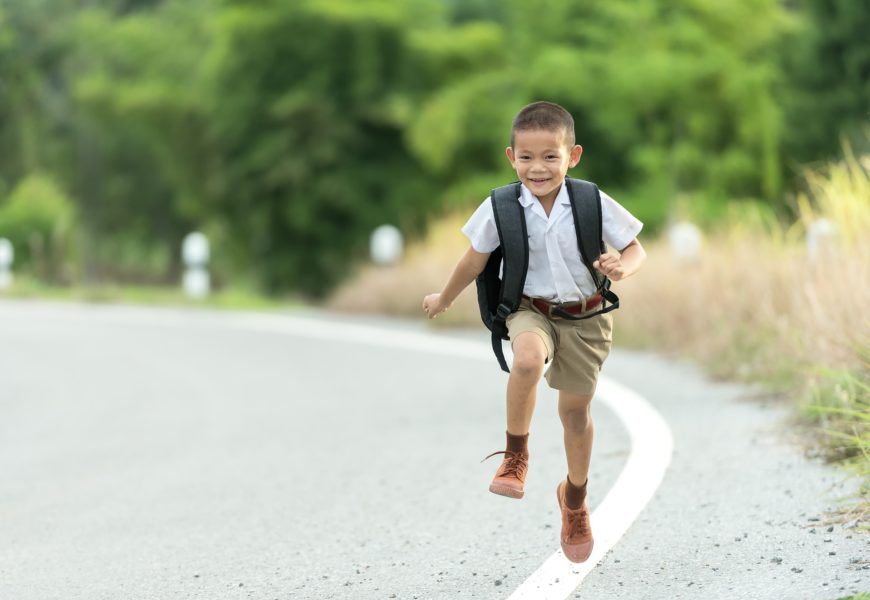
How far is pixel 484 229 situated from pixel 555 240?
238 millimetres

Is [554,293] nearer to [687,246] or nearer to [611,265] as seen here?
[611,265]

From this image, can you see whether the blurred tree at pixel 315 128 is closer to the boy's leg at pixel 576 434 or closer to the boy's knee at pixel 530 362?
the boy's leg at pixel 576 434

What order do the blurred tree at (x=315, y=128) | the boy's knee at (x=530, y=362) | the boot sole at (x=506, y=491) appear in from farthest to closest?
1. the blurred tree at (x=315, y=128)
2. the boot sole at (x=506, y=491)
3. the boy's knee at (x=530, y=362)

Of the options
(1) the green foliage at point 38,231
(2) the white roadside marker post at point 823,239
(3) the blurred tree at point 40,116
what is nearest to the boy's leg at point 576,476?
(2) the white roadside marker post at point 823,239

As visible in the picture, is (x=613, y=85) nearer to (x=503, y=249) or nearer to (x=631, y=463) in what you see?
(x=631, y=463)

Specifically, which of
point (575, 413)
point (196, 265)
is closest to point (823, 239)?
point (575, 413)

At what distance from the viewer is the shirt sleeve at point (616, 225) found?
4730 millimetres

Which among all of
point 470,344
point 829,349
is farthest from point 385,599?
point 470,344

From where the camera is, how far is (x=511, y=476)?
480cm

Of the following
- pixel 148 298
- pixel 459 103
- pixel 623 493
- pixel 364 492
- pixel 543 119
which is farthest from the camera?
pixel 459 103

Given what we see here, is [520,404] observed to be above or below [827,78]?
below

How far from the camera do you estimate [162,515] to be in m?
6.70

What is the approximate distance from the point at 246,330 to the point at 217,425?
776 centimetres

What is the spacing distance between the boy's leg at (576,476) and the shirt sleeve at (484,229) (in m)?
0.57
